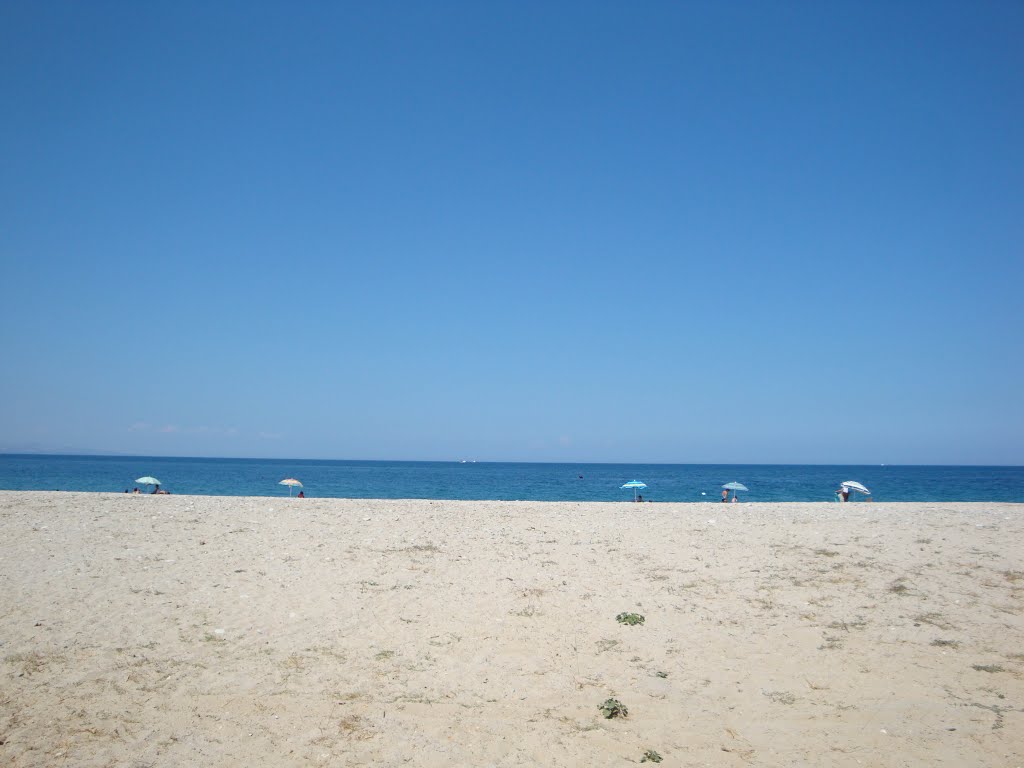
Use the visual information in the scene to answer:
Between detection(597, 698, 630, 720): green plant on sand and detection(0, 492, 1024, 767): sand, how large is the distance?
4.9 inches

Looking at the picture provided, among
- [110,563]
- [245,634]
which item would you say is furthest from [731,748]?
[110,563]

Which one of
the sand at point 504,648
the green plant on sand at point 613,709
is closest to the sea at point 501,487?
the sand at point 504,648

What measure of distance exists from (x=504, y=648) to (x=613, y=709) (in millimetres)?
2294

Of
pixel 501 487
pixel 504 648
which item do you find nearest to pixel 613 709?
pixel 504 648

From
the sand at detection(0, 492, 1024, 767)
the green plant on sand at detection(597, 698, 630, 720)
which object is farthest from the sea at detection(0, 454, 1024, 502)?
the green plant on sand at detection(597, 698, 630, 720)

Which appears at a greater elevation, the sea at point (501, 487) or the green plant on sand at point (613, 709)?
the green plant on sand at point (613, 709)

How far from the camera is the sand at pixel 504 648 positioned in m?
6.54

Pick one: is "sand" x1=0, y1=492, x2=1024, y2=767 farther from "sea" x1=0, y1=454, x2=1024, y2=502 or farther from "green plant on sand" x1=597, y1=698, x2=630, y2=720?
"sea" x1=0, y1=454, x2=1024, y2=502

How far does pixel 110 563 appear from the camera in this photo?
12289 mm

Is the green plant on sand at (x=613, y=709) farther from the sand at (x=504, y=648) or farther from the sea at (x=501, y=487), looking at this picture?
the sea at (x=501, y=487)

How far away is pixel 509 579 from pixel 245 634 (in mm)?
5058

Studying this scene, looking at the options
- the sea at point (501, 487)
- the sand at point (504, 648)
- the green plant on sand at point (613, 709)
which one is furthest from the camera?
the sea at point (501, 487)

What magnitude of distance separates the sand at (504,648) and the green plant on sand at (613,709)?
0.41ft

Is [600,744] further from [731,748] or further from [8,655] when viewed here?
[8,655]
